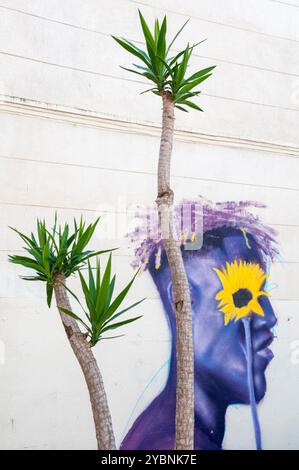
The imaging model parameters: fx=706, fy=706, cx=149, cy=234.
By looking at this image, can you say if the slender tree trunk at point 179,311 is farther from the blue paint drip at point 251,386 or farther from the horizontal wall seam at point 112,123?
the blue paint drip at point 251,386

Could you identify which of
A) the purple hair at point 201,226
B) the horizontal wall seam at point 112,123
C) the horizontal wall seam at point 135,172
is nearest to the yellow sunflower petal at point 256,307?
the purple hair at point 201,226

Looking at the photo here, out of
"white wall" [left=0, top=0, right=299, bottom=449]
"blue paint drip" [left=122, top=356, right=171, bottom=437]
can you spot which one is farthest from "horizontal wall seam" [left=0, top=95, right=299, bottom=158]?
"blue paint drip" [left=122, top=356, right=171, bottom=437]

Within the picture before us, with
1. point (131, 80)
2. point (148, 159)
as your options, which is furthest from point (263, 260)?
point (131, 80)

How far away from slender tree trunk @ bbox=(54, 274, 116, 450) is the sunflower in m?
3.36

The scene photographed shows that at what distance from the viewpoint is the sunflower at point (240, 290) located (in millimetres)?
6645

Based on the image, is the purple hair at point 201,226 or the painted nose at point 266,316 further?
the painted nose at point 266,316

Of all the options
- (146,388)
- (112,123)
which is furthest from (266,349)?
(112,123)

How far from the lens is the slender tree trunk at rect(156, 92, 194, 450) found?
3.36 m

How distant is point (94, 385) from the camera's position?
3.26 metres

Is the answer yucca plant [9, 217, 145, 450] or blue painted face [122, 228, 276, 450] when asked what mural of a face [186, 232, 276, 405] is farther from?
yucca plant [9, 217, 145, 450]

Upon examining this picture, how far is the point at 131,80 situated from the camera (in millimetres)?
6387

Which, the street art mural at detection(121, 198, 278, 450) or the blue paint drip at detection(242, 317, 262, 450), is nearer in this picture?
the street art mural at detection(121, 198, 278, 450)

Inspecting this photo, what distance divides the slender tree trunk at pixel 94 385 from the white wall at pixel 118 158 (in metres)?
2.40
